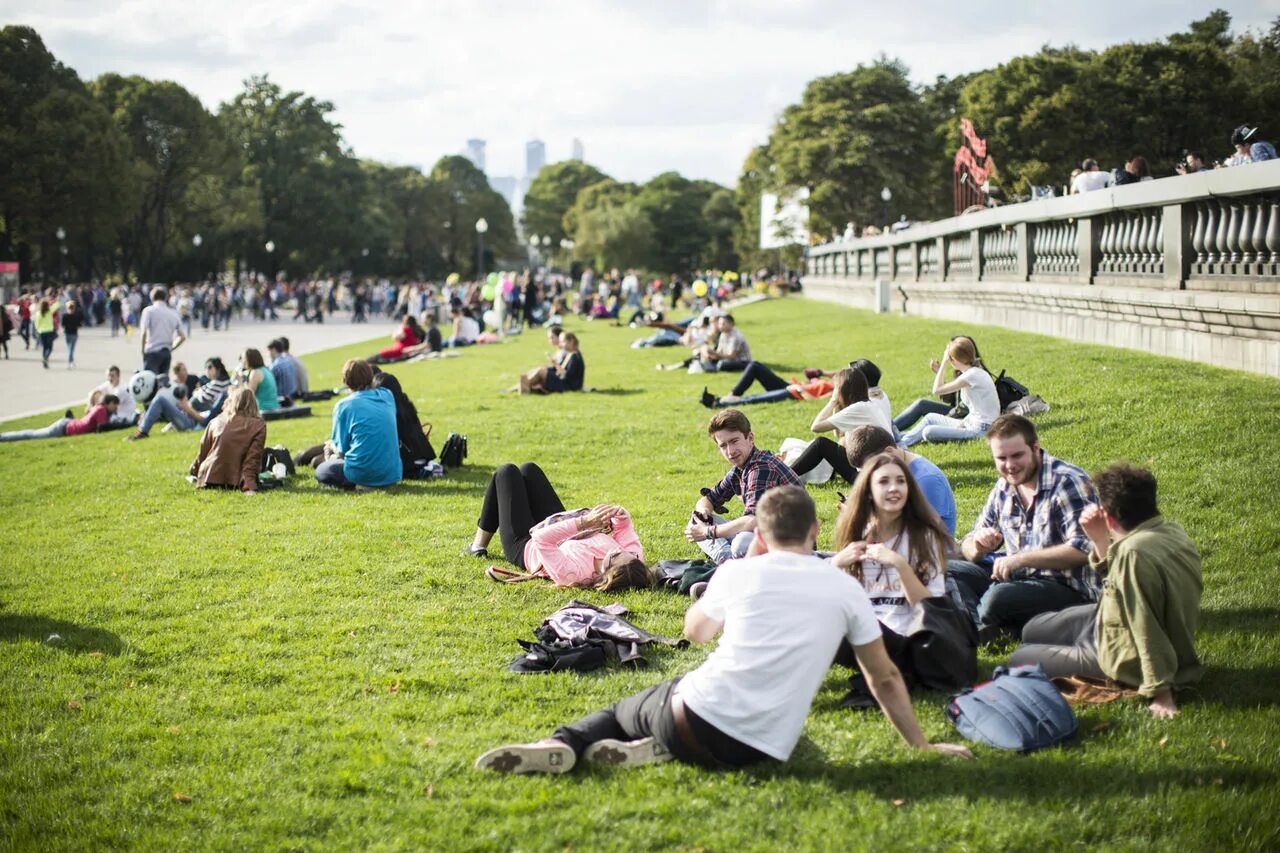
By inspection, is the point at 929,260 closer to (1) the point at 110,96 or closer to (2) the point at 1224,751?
(2) the point at 1224,751

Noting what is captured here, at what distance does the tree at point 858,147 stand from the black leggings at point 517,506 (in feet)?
189

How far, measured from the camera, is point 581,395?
65.9ft

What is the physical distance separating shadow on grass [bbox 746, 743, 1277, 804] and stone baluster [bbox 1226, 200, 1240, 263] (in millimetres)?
8550

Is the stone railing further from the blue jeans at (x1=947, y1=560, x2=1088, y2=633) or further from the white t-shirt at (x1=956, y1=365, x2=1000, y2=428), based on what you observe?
the blue jeans at (x1=947, y1=560, x2=1088, y2=633)

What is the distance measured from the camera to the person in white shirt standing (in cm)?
2177

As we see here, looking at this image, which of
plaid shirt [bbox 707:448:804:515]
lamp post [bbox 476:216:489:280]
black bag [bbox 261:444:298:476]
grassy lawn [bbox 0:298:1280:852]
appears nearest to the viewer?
grassy lawn [bbox 0:298:1280:852]

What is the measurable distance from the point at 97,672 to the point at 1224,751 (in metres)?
5.95

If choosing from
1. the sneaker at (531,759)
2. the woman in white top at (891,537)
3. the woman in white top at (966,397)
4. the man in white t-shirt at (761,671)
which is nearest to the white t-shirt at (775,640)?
the man in white t-shirt at (761,671)

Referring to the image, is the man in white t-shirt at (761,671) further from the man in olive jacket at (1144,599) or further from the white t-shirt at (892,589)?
the man in olive jacket at (1144,599)

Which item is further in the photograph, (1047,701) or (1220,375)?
(1220,375)

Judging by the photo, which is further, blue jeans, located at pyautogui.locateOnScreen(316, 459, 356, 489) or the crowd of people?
blue jeans, located at pyautogui.locateOnScreen(316, 459, 356, 489)

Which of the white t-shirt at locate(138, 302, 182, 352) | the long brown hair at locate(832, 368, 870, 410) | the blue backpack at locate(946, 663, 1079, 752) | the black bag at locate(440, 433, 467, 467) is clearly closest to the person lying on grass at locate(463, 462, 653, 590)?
the long brown hair at locate(832, 368, 870, 410)

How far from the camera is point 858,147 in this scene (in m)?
64.6

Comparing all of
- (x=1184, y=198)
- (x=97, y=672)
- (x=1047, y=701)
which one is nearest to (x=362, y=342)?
(x=1184, y=198)
